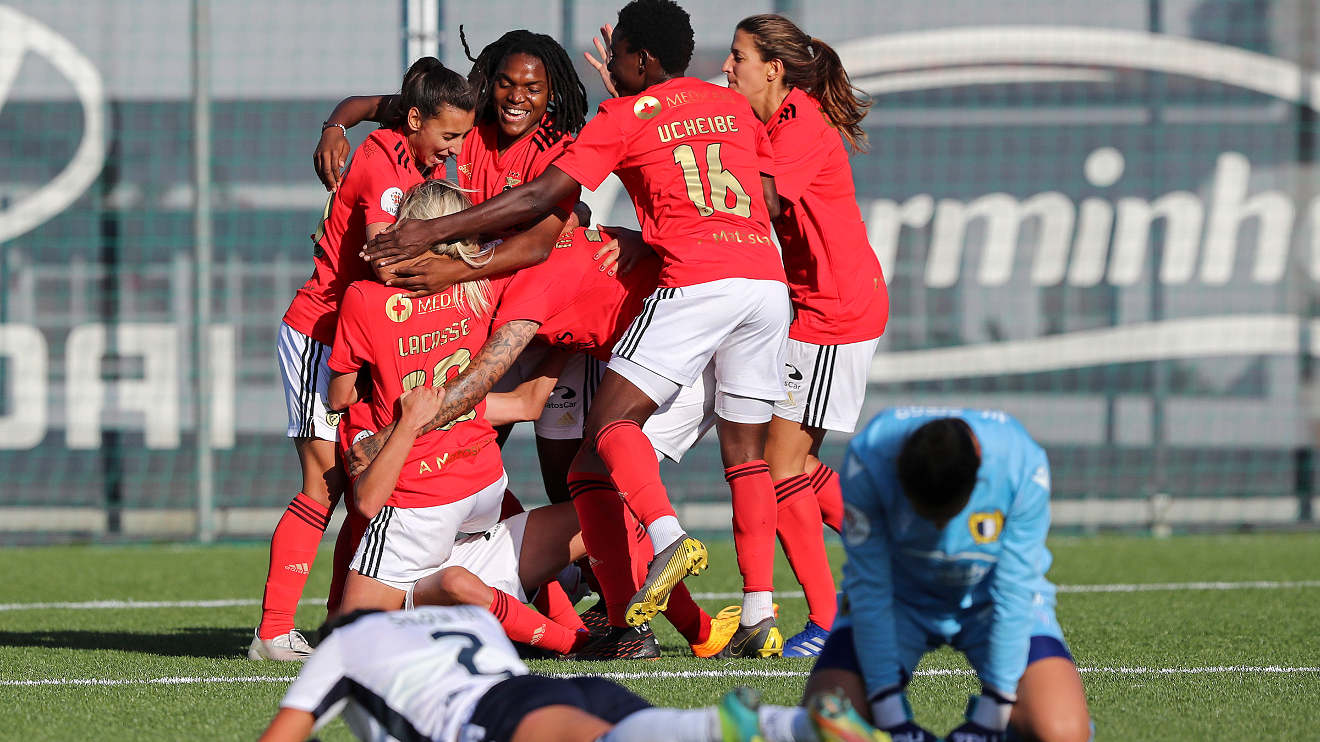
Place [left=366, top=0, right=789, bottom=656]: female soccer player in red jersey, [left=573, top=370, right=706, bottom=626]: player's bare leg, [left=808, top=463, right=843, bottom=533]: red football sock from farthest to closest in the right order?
[left=808, top=463, right=843, bottom=533]: red football sock
[left=366, top=0, right=789, bottom=656]: female soccer player in red jersey
[left=573, top=370, right=706, bottom=626]: player's bare leg

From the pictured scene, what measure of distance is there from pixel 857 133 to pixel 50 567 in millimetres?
5216

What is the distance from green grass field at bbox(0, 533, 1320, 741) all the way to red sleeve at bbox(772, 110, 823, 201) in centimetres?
161

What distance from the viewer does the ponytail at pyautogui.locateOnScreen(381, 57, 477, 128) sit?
15.2 feet

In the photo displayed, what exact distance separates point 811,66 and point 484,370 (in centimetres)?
175

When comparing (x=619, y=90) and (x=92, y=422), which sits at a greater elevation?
(x=619, y=90)

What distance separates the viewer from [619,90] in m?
4.98

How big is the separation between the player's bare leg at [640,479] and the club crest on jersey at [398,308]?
66 cm

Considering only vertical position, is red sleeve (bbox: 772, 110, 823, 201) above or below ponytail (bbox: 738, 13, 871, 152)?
below

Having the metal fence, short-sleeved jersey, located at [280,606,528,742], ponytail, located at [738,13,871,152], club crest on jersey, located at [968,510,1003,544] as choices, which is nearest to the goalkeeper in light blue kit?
club crest on jersey, located at [968,510,1003,544]

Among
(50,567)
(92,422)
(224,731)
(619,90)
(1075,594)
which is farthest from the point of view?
(92,422)

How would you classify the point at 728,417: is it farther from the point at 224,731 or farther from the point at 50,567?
the point at 50,567

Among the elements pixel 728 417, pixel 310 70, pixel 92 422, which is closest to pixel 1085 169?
pixel 310 70

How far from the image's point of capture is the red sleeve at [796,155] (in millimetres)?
4855

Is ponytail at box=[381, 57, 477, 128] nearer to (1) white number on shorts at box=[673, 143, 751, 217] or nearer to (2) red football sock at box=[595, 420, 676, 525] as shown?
(1) white number on shorts at box=[673, 143, 751, 217]
